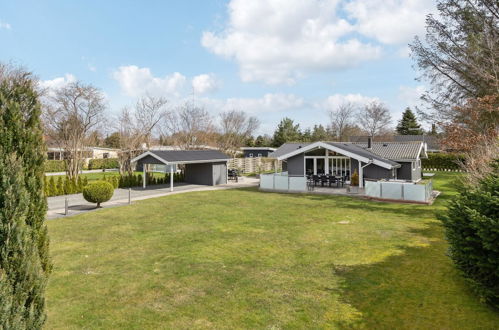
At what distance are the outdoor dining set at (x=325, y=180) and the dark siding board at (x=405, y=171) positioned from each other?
17.1 feet

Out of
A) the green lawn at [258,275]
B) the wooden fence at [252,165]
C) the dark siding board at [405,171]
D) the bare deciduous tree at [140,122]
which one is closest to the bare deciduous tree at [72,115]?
the bare deciduous tree at [140,122]

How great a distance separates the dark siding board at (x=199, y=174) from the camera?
26.5 meters

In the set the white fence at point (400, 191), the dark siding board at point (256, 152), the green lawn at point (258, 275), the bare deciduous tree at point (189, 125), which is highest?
the bare deciduous tree at point (189, 125)

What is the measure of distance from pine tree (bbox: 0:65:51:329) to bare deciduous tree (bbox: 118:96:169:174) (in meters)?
30.2

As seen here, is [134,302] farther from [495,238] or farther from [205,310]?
[495,238]

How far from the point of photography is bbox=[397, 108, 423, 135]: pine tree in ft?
202

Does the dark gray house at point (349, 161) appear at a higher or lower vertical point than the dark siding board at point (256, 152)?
lower

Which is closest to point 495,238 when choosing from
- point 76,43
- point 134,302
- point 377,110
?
point 134,302

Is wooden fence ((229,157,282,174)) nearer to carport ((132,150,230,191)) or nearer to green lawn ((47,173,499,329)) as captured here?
carport ((132,150,230,191))

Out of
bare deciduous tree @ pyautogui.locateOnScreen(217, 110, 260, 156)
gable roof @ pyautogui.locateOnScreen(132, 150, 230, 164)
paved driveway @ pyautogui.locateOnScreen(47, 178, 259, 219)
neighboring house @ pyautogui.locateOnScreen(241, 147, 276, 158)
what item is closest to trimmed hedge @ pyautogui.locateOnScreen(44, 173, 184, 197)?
paved driveway @ pyautogui.locateOnScreen(47, 178, 259, 219)

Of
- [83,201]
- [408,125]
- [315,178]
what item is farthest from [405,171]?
[408,125]

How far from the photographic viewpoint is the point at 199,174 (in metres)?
27.2

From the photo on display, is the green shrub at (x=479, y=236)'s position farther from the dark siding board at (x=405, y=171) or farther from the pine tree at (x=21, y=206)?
the dark siding board at (x=405, y=171)

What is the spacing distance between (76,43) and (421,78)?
21.7 meters
